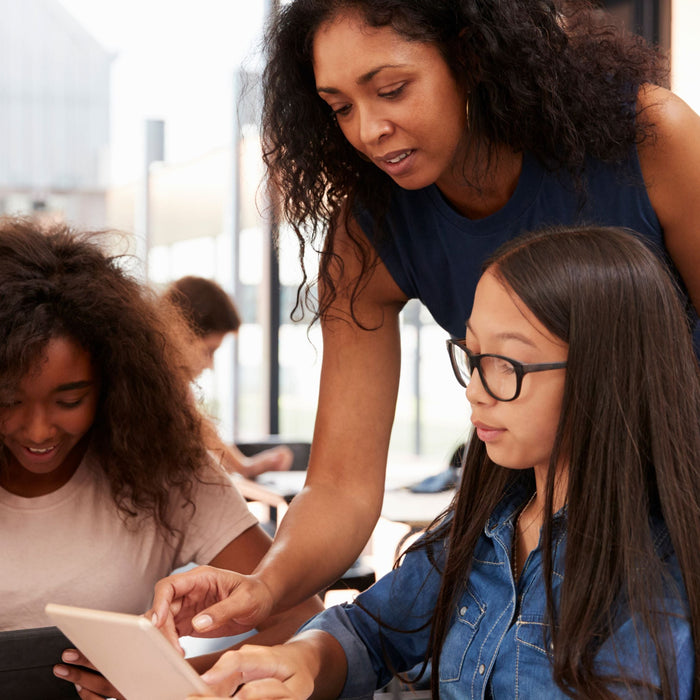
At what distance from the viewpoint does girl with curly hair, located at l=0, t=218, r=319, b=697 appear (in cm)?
157

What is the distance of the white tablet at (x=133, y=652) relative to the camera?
0.87 metres

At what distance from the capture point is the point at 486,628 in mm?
1142

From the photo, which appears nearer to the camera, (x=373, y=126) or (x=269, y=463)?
(x=373, y=126)

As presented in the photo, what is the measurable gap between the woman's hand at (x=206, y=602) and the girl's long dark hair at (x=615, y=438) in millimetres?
361

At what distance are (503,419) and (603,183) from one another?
1.31 feet

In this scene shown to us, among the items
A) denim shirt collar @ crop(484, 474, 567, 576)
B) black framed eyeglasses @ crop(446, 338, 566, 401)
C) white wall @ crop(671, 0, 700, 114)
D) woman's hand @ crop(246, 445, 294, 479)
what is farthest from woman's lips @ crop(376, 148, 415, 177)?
woman's hand @ crop(246, 445, 294, 479)

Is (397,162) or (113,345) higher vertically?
(397,162)

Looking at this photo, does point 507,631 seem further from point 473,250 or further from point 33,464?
point 33,464

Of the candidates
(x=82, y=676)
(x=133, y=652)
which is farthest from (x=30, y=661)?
(x=133, y=652)

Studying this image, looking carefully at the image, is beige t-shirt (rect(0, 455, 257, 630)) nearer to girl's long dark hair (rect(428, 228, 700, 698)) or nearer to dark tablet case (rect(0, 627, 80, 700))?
dark tablet case (rect(0, 627, 80, 700))

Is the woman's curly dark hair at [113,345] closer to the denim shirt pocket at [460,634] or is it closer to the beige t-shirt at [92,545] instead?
the beige t-shirt at [92,545]

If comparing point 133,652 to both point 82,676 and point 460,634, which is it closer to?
point 82,676

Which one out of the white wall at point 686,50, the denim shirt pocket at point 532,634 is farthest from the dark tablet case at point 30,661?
the white wall at point 686,50

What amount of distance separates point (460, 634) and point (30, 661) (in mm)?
519
